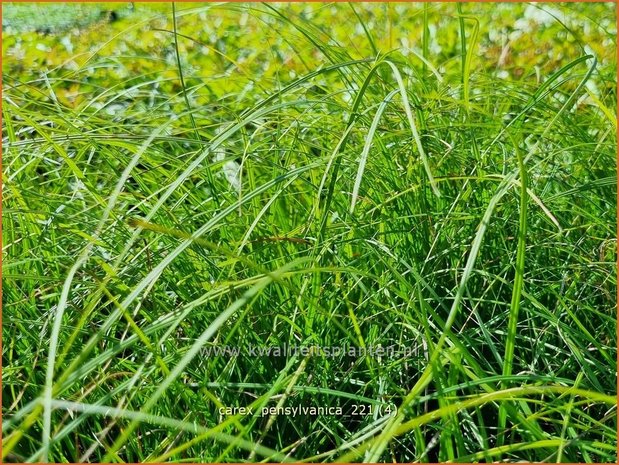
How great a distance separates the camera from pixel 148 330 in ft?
3.74

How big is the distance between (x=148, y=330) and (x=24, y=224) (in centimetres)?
74

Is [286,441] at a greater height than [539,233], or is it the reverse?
[539,233]

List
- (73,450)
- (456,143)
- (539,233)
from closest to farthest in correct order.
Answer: (73,450)
(539,233)
(456,143)

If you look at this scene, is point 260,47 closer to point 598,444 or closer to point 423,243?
point 423,243

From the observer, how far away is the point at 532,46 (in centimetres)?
368

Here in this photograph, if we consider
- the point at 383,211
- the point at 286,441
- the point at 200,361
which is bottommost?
the point at 286,441

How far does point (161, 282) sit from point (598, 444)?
34.9 inches

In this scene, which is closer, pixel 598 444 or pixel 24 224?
pixel 598 444

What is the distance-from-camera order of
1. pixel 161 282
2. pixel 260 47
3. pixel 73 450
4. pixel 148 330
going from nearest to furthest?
pixel 148 330 < pixel 73 450 < pixel 161 282 < pixel 260 47

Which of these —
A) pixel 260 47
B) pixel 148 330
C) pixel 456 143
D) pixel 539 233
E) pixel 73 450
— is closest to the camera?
pixel 148 330

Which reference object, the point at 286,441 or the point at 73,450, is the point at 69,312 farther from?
the point at 286,441

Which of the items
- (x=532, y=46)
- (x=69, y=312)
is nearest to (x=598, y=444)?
(x=69, y=312)

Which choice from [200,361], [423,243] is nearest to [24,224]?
[200,361]

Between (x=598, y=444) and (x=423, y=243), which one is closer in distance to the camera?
(x=598, y=444)
